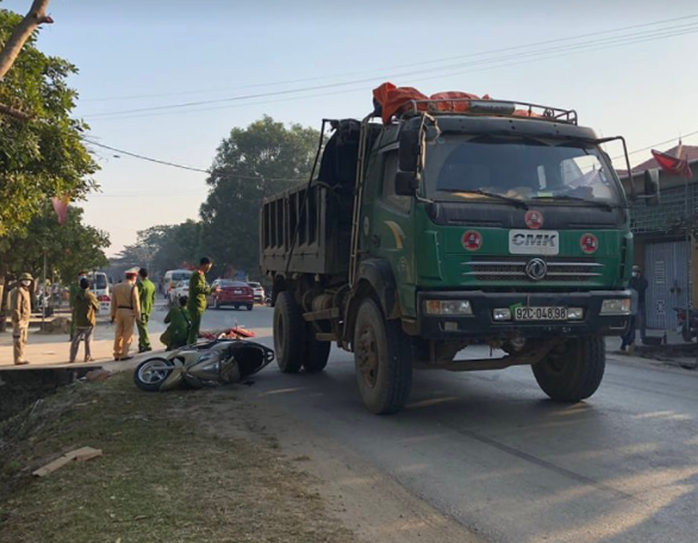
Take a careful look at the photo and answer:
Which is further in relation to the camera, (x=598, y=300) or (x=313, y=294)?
(x=313, y=294)

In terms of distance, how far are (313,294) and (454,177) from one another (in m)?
3.67

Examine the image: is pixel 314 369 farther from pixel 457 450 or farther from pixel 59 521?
pixel 59 521

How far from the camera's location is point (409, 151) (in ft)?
18.5

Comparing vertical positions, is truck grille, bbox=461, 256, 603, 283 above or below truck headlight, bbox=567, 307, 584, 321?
above

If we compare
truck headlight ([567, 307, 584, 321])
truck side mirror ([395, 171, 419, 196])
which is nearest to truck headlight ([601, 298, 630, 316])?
truck headlight ([567, 307, 584, 321])

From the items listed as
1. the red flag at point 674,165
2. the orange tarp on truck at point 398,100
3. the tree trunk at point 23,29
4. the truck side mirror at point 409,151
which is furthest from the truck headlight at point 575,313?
the red flag at point 674,165

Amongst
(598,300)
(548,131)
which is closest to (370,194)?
(548,131)

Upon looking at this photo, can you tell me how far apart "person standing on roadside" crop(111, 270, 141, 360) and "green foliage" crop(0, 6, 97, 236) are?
250cm

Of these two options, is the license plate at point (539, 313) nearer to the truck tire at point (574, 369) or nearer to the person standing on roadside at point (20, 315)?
the truck tire at point (574, 369)

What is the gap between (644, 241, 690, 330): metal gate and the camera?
1767cm

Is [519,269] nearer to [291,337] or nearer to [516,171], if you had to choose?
[516,171]

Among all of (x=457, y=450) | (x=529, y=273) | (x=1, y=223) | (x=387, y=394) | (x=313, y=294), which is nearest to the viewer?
(x=457, y=450)

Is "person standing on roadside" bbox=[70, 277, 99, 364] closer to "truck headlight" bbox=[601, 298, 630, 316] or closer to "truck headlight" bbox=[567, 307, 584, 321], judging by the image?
"truck headlight" bbox=[567, 307, 584, 321]

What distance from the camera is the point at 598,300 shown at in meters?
5.85
